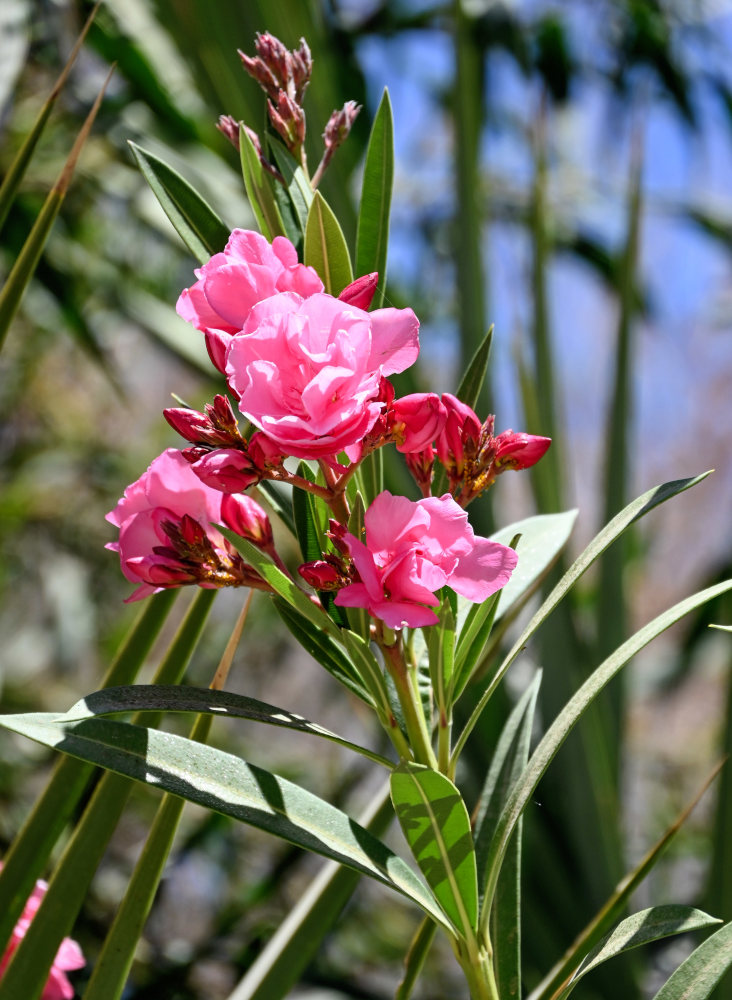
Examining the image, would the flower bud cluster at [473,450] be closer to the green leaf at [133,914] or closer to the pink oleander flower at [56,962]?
the green leaf at [133,914]

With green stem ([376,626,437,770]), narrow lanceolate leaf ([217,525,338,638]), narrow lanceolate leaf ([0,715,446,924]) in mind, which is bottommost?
narrow lanceolate leaf ([0,715,446,924])

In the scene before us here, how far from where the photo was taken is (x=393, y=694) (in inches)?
14.8

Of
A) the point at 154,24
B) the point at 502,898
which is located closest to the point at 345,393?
the point at 502,898

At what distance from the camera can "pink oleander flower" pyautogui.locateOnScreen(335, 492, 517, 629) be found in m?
0.30

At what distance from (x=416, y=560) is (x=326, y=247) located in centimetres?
13

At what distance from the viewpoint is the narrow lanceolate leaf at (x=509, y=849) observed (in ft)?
1.32

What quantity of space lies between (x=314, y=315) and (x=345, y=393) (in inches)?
1.1

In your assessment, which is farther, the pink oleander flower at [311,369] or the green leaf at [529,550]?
the green leaf at [529,550]

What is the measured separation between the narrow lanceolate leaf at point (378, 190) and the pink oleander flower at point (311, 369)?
8 centimetres

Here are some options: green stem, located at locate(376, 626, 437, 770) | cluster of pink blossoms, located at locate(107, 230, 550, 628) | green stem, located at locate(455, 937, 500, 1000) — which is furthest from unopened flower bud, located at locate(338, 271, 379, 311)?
green stem, located at locate(455, 937, 500, 1000)

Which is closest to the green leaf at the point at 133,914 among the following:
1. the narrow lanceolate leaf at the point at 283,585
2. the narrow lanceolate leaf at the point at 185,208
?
the narrow lanceolate leaf at the point at 283,585

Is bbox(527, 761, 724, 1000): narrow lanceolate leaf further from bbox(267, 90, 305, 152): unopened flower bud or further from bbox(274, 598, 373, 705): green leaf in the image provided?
bbox(267, 90, 305, 152): unopened flower bud

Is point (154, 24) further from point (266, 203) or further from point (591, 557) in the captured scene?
point (591, 557)

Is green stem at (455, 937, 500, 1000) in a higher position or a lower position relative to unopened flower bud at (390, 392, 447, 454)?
lower
